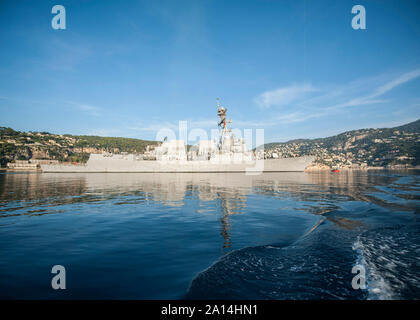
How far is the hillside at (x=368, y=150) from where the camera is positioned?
363 feet

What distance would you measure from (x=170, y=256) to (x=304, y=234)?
383cm

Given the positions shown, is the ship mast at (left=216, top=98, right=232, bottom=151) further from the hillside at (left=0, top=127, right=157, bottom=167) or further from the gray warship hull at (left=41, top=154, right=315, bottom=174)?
the hillside at (left=0, top=127, right=157, bottom=167)

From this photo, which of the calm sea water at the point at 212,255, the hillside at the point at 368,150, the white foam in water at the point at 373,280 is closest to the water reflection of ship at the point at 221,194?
the calm sea water at the point at 212,255

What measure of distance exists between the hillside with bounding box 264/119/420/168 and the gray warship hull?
20.2m

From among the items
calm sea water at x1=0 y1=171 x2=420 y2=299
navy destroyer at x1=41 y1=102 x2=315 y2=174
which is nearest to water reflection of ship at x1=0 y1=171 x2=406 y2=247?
calm sea water at x1=0 y1=171 x2=420 y2=299

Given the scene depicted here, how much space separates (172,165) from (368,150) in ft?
499

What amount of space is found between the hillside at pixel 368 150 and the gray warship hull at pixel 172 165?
20.2m

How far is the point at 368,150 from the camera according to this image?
142 metres

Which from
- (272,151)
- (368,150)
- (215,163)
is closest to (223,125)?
(215,163)

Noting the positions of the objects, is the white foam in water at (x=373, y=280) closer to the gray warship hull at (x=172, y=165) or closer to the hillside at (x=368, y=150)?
Result: the gray warship hull at (x=172, y=165)
